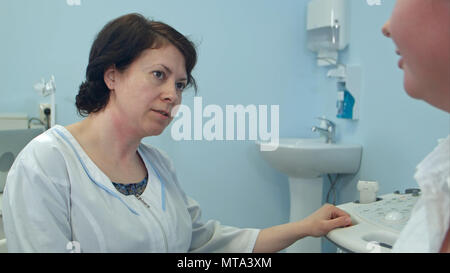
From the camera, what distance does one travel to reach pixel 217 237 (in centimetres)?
89

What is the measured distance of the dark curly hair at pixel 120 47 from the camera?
0.72 meters

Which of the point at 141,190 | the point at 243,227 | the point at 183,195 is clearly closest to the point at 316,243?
the point at 243,227

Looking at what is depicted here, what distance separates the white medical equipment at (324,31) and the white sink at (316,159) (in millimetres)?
223

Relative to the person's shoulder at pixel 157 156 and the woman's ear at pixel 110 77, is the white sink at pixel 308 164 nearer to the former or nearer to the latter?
the person's shoulder at pixel 157 156

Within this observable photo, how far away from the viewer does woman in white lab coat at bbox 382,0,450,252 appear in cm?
36

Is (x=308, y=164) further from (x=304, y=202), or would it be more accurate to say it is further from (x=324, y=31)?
(x=324, y=31)

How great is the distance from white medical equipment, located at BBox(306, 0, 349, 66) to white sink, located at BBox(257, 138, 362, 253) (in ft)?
0.73

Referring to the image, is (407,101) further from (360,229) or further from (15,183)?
(15,183)

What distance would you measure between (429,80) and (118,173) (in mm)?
582

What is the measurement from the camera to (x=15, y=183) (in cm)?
64


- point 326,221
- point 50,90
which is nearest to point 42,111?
point 50,90

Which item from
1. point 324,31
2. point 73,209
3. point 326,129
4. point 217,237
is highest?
point 324,31

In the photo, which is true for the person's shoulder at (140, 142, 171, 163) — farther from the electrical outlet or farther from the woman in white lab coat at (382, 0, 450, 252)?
the woman in white lab coat at (382, 0, 450, 252)
